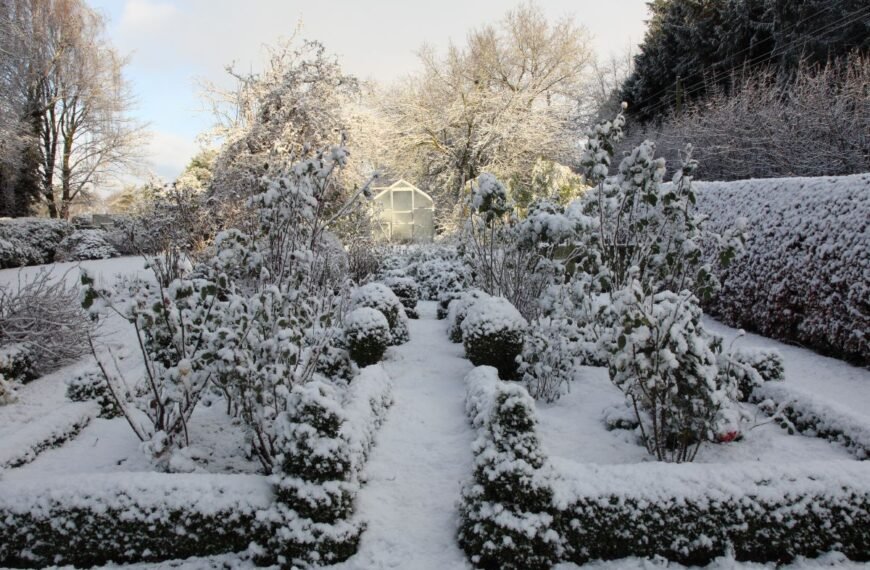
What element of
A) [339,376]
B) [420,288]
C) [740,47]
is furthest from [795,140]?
[339,376]

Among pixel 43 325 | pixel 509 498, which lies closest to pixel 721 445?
pixel 509 498

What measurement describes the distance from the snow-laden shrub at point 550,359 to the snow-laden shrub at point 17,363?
15.4 ft

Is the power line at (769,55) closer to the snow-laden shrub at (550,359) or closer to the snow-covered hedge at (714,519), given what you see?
the snow-laden shrub at (550,359)

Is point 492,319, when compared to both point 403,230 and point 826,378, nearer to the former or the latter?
point 826,378

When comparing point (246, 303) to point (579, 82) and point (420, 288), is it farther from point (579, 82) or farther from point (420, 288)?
point (579, 82)

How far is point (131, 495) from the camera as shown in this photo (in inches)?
97.1

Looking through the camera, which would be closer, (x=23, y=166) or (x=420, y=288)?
(x=420, y=288)

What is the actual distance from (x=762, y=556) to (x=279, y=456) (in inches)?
92.9

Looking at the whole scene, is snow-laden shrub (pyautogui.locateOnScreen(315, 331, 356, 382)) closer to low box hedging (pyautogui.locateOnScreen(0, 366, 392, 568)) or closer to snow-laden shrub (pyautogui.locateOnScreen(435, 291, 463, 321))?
low box hedging (pyautogui.locateOnScreen(0, 366, 392, 568))

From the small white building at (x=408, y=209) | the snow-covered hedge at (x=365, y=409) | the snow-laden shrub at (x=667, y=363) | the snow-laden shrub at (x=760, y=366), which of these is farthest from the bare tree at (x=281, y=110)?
the small white building at (x=408, y=209)

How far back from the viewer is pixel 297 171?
360 cm

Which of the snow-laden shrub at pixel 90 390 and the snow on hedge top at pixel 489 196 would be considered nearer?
the snow-laden shrub at pixel 90 390

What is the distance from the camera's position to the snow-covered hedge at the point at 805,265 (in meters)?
5.19

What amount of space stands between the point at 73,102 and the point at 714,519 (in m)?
28.7
